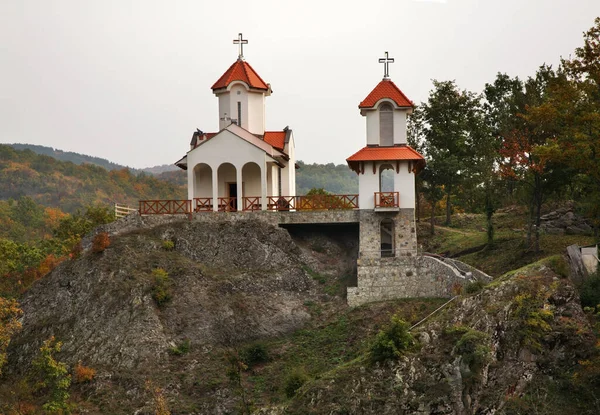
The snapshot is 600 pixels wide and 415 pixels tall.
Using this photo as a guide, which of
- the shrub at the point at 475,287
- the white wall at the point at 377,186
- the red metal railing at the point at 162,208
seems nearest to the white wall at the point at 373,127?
the white wall at the point at 377,186

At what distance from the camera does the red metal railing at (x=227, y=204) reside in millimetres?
42688

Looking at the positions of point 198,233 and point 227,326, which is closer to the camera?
point 227,326

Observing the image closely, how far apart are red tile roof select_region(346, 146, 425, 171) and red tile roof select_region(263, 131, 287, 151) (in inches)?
244

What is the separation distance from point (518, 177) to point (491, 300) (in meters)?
9.06

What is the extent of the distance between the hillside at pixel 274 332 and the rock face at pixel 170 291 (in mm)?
63

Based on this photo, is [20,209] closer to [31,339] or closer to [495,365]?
[31,339]

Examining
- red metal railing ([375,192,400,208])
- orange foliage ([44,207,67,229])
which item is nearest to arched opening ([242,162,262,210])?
red metal railing ([375,192,400,208])

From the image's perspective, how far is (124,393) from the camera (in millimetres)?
32625

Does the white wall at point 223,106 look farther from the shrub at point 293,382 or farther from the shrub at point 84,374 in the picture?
the shrub at point 293,382

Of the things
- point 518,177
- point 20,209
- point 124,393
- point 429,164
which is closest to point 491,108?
point 429,164

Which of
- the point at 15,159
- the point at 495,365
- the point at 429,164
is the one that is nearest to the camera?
the point at 495,365

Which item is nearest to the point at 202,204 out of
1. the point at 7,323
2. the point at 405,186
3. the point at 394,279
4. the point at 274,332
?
the point at 274,332

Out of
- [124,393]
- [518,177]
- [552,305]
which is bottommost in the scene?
[124,393]

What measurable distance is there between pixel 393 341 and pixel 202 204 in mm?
15307
